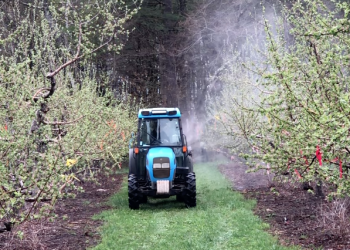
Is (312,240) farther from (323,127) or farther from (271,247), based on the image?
(323,127)

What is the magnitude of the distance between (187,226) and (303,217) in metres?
2.18

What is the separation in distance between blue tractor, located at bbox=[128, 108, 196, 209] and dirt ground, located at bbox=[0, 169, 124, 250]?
116cm

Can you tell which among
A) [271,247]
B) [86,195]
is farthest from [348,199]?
[86,195]

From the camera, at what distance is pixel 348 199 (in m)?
8.89

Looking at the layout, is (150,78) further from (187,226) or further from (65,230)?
(65,230)

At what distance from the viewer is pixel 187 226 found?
956 cm

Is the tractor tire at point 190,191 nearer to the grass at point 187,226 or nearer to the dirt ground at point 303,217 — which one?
the grass at point 187,226

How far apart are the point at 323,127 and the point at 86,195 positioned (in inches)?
407

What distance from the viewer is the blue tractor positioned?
460 inches

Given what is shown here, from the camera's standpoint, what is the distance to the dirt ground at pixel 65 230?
7574 millimetres

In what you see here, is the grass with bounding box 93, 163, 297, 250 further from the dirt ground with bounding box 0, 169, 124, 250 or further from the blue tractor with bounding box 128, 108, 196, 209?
the blue tractor with bounding box 128, 108, 196, 209

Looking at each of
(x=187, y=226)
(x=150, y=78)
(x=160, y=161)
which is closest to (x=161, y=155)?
(x=160, y=161)

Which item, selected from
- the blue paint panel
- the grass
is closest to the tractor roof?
the blue paint panel

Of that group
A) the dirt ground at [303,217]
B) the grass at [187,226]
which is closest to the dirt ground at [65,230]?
the grass at [187,226]
